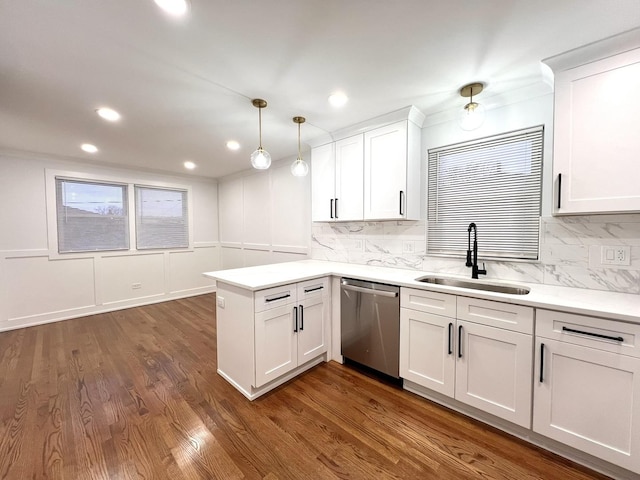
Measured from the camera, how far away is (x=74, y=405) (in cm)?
207

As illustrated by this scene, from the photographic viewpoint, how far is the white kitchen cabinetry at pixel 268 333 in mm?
2080

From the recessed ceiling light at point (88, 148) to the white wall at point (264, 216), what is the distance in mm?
2194

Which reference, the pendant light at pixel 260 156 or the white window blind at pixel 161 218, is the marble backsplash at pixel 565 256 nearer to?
the pendant light at pixel 260 156

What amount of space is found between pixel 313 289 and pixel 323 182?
1.41m

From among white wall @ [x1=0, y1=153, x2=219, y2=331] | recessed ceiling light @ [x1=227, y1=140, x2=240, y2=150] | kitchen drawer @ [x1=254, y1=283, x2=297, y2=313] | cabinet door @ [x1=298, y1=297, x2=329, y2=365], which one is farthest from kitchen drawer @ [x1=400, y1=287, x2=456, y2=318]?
white wall @ [x1=0, y1=153, x2=219, y2=331]

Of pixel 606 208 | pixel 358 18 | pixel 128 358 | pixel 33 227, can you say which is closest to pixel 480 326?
pixel 606 208

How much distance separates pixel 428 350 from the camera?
6.74 ft

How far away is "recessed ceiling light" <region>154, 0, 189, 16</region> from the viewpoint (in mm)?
1262

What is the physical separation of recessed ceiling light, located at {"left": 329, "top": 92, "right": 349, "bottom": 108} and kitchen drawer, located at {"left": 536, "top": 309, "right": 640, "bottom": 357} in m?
2.12

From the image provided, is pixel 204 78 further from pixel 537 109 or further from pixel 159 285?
pixel 159 285

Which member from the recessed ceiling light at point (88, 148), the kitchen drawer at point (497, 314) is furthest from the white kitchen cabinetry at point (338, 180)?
the recessed ceiling light at point (88, 148)

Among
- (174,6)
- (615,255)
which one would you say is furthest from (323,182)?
(615,255)

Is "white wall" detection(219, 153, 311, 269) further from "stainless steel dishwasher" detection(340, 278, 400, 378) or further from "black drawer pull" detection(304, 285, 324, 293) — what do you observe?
"stainless steel dishwasher" detection(340, 278, 400, 378)

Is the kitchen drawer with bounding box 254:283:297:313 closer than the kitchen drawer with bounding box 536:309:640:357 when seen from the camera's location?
No
